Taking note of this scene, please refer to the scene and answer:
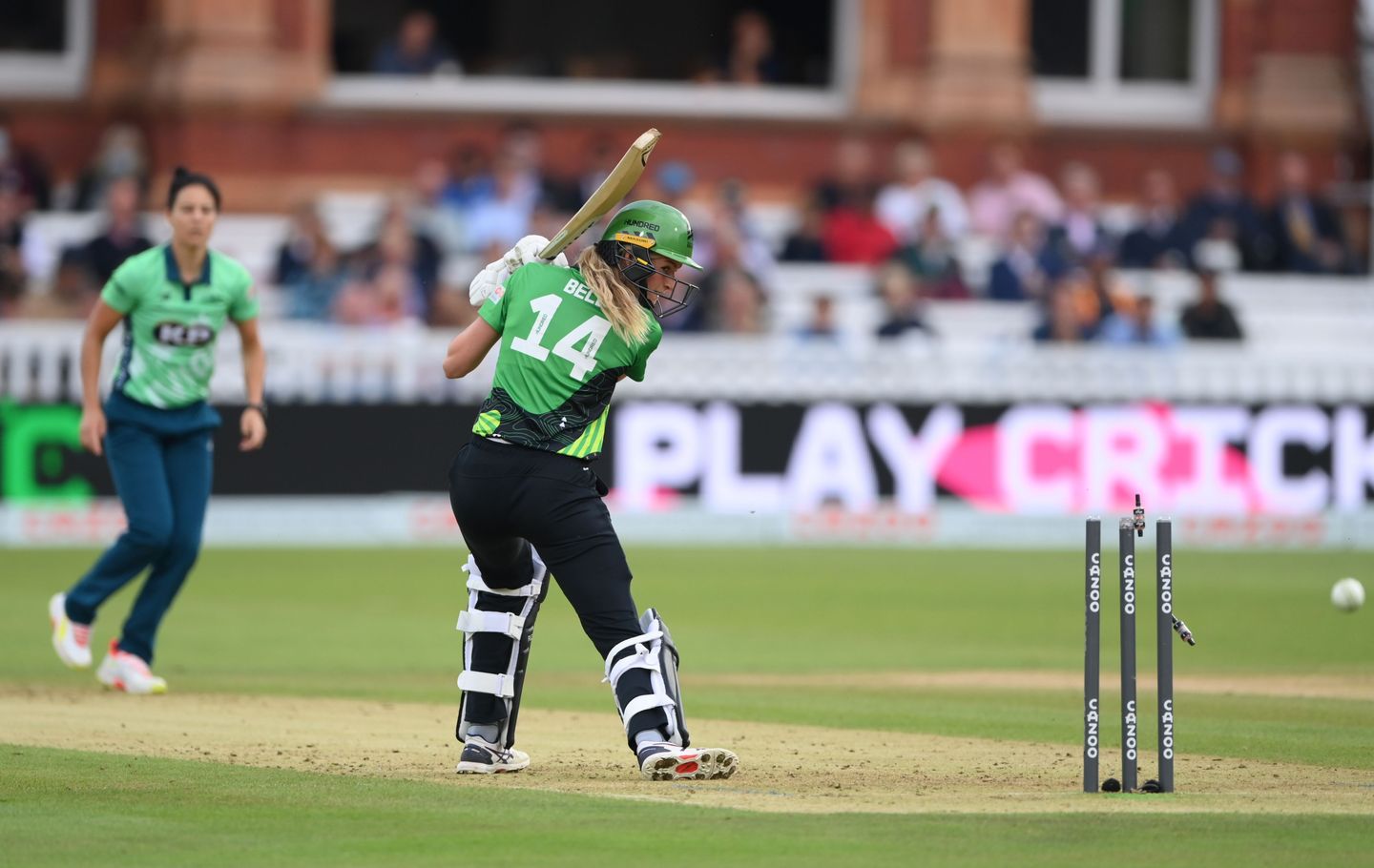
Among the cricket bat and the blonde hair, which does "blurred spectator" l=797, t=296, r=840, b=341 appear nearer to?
the cricket bat

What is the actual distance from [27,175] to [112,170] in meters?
0.75

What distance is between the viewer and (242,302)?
36.3 ft

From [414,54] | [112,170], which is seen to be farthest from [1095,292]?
[112,170]

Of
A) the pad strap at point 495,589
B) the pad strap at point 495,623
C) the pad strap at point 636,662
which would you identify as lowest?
the pad strap at point 636,662

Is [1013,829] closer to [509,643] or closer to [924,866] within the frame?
[924,866]

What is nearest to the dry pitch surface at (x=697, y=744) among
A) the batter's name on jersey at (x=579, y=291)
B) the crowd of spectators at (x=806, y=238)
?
the batter's name on jersey at (x=579, y=291)

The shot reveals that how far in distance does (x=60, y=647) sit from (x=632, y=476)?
339 inches

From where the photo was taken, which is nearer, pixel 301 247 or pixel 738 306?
pixel 301 247

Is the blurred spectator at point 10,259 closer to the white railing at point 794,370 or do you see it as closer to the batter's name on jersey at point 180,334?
the white railing at point 794,370

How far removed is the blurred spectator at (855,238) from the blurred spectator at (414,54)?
4619 millimetres

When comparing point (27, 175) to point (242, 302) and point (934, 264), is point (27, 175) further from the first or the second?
point (242, 302)

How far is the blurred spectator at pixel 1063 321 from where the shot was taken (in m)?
20.9

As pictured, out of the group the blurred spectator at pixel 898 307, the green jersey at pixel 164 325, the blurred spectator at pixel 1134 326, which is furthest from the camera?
the blurred spectator at pixel 1134 326

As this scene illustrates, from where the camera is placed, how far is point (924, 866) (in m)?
6.53
